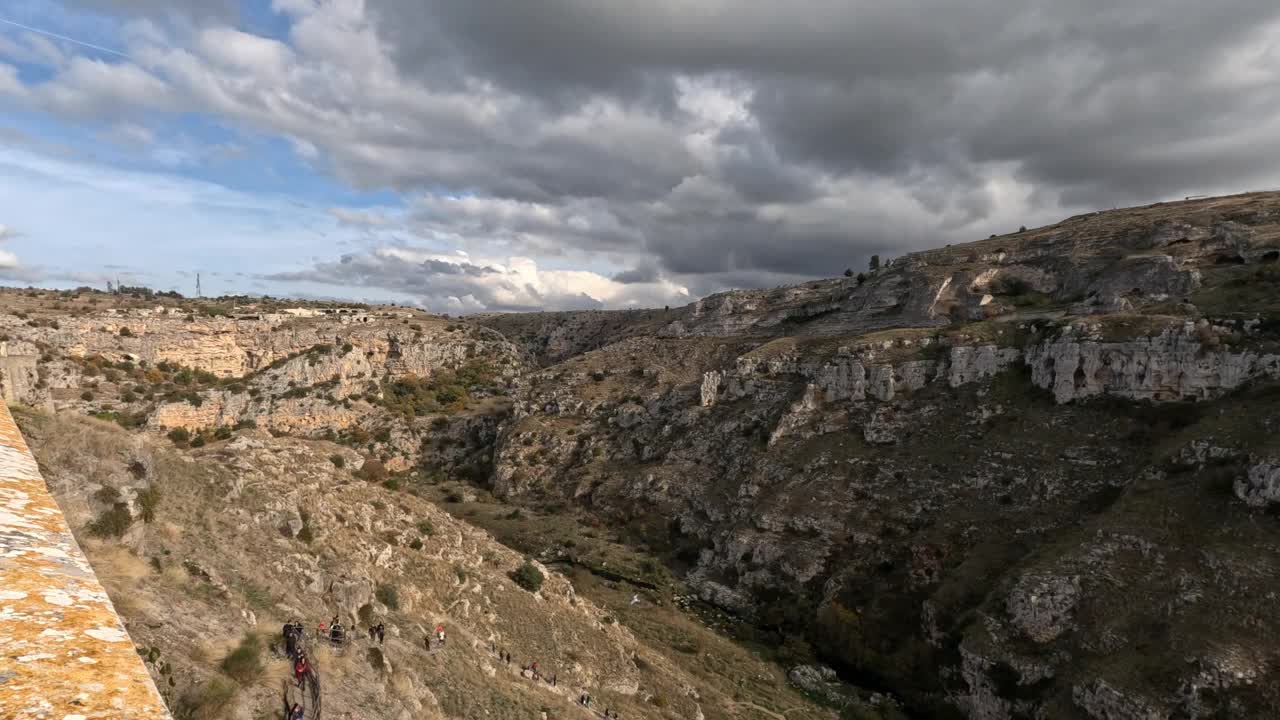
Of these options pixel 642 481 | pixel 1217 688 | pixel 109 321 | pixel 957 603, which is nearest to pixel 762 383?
pixel 642 481

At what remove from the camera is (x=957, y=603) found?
106ft

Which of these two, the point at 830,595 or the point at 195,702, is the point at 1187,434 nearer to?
the point at 830,595

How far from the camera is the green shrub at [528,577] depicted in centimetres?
2591

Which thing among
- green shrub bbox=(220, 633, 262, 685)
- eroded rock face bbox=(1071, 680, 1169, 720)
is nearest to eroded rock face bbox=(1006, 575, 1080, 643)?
eroded rock face bbox=(1071, 680, 1169, 720)

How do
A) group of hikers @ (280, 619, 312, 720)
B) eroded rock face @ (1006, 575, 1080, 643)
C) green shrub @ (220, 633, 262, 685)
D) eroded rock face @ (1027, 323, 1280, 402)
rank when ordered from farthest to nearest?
eroded rock face @ (1027, 323, 1280, 402) → eroded rock face @ (1006, 575, 1080, 643) → group of hikers @ (280, 619, 312, 720) → green shrub @ (220, 633, 262, 685)

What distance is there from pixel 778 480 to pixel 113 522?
42.0m

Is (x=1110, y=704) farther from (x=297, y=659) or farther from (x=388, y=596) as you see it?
(x=297, y=659)

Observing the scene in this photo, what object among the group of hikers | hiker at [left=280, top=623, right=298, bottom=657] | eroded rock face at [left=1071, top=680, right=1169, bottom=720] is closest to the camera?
the group of hikers

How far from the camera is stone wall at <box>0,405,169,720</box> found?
2.56 meters

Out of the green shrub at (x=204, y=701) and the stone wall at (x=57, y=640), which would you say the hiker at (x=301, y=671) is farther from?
the stone wall at (x=57, y=640)

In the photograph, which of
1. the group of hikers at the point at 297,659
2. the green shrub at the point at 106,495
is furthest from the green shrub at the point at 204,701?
the green shrub at the point at 106,495

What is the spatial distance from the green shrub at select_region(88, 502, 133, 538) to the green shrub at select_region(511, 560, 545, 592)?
598 inches

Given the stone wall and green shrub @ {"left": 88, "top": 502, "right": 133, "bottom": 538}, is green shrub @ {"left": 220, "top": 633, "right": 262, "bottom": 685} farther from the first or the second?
the stone wall

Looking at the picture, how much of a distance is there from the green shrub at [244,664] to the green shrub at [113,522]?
4.39 metres
